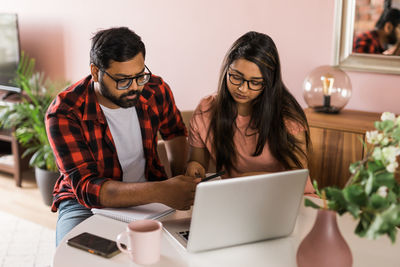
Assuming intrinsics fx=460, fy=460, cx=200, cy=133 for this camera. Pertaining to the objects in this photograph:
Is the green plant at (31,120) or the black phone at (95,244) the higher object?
the black phone at (95,244)

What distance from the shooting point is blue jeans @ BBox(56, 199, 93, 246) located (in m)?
1.52

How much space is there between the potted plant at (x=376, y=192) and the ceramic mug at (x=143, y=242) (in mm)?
360

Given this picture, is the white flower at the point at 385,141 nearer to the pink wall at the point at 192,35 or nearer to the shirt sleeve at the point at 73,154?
the shirt sleeve at the point at 73,154

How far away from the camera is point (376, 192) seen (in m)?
0.83

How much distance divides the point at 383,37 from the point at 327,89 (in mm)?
390

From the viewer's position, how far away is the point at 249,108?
1756 mm

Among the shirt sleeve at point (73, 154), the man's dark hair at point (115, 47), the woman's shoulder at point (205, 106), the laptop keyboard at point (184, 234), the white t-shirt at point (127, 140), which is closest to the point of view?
the laptop keyboard at point (184, 234)

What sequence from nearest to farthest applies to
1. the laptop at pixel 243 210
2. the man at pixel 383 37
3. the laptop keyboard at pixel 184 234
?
the laptop at pixel 243 210
the laptop keyboard at pixel 184 234
the man at pixel 383 37

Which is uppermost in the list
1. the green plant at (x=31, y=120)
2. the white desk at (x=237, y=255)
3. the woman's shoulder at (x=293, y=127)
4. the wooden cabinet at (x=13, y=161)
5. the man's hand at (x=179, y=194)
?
the woman's shoulder at (x=293, y=127)

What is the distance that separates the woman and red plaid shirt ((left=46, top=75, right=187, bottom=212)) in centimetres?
16

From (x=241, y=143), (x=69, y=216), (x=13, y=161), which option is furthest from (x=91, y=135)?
(x=13, y=161)

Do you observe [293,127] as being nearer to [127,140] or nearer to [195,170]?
[195,170]

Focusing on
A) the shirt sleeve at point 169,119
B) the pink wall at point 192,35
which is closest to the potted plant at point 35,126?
the pink wall at point 192,35

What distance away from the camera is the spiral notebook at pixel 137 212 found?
127 cm
